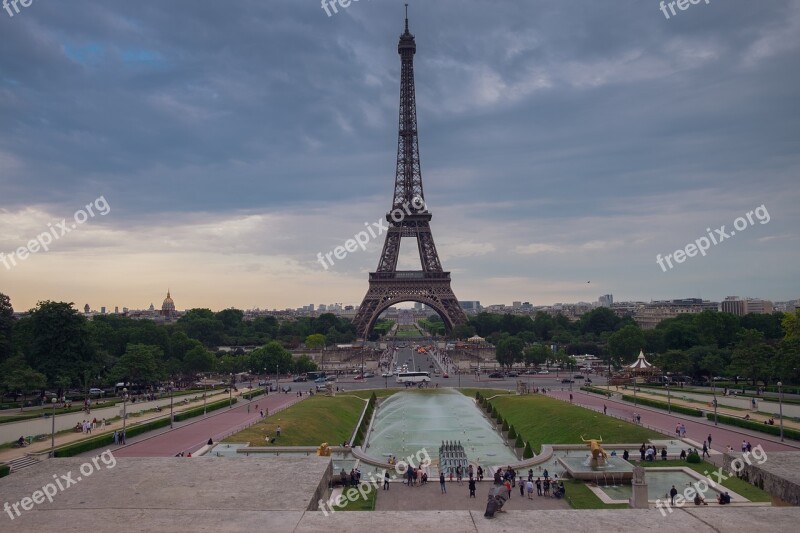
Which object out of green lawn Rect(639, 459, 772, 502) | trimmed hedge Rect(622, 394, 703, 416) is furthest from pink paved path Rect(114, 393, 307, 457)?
trimmed hedge Rect(622, 394, 703, 416)

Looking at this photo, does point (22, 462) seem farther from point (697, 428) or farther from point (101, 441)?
point (697, 428)

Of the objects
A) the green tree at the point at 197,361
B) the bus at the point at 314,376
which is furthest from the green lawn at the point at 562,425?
the green tree at the point at 197,361

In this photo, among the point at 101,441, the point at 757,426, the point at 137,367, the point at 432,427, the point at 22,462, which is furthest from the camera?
the point at 137,367

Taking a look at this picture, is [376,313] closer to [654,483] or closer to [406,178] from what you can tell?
[406,178]

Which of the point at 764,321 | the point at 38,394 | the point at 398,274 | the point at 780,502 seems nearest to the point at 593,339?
the point at 764,321

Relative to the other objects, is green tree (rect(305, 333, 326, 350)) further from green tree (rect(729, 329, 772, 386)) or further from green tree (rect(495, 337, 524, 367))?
green tree (rect(729, 329, 772, 386))

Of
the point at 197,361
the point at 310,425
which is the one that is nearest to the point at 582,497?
the point at 310,425

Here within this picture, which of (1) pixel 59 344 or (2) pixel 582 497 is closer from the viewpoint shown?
(2) pixel 582 497
